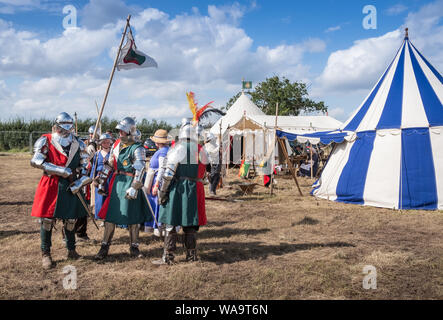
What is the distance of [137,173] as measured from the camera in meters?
4.21

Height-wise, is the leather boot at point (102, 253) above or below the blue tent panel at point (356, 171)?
below

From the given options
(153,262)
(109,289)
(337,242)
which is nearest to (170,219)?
(153,262)

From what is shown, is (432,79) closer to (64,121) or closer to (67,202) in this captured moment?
(64,121)

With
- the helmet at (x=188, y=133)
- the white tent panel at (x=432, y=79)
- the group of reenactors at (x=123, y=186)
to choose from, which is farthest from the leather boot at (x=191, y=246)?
the white tent panel at (x=432, y=79)

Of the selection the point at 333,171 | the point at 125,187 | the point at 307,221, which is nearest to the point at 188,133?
the point at 125,187

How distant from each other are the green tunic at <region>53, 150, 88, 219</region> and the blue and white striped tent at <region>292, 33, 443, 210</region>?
21.3 ft

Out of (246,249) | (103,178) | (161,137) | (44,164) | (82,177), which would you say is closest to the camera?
(44,164)

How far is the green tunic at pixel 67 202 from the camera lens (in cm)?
402

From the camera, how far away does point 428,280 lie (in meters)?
3.84

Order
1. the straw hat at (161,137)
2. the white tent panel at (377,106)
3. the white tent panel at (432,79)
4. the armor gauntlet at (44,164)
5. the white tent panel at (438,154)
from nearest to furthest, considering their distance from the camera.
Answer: the armor gauntlet at (44,164) < the straw hat at (161,137) < the white tent panel at (438,154) < the white tent panel at (432,79) < the white tent panel at (377,106)

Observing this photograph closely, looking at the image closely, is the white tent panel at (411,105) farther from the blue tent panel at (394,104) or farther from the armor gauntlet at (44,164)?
the armor gauntlet at (44,164)

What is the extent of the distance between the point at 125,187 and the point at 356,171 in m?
6.16

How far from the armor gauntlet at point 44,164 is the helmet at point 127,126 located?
2.45ft

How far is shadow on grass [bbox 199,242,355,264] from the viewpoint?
454 centimetres
